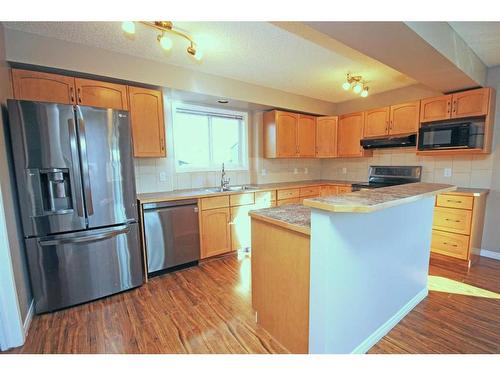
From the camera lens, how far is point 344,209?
1.05 m

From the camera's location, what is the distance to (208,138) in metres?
3.62

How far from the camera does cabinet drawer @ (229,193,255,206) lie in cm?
315

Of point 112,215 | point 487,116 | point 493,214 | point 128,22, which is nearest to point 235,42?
point 128,22

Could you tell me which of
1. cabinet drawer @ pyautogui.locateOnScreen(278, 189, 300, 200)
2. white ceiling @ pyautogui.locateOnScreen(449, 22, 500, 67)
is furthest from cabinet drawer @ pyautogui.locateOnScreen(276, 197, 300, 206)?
white ceiling @ pyautogui.locateOnScreen(449, 22, 500, 67)

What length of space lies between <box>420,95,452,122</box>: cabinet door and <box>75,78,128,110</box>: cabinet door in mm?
3796

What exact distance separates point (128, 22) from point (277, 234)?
1672 millimetres

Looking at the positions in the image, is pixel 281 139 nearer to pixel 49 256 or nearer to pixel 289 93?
pixel 289 93

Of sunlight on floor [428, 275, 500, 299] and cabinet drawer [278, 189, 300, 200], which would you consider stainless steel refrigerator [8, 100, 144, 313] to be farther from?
sunlight on floor [428, 275, 500, 299]

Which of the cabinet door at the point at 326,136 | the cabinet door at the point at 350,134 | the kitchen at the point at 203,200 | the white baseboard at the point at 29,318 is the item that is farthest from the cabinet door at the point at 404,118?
the white baseboard at the point at 29,318

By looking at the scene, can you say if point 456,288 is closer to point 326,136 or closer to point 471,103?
point 471,103

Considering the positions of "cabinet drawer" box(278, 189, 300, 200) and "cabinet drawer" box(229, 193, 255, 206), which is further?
"cabinet drawer" box(278, 189, 300, 200)

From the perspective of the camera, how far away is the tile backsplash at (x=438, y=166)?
3033 mm

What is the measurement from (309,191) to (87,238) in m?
3.23
